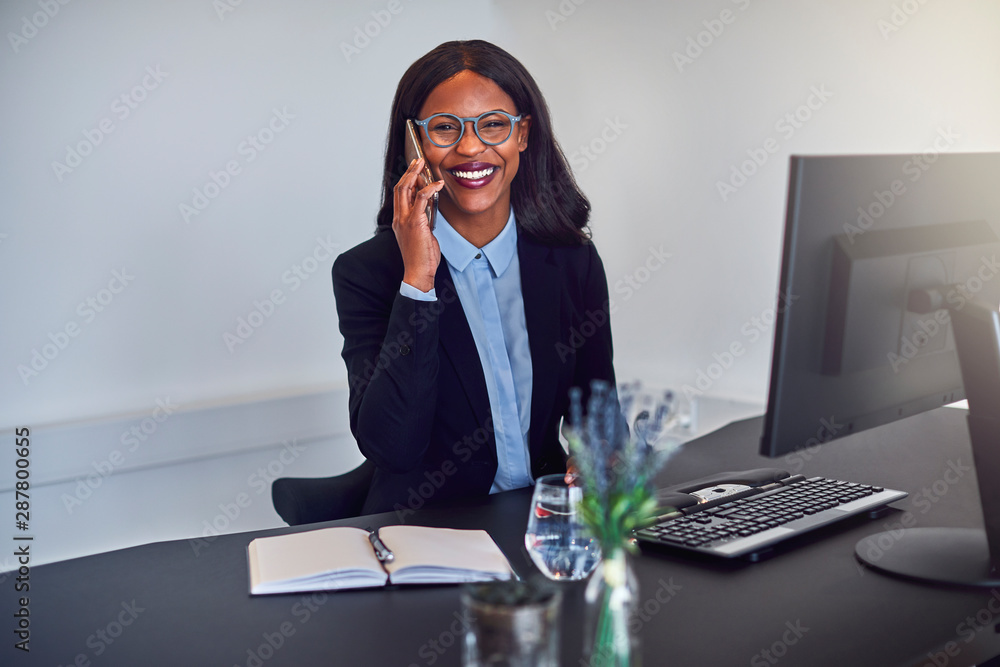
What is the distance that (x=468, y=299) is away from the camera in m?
1.98

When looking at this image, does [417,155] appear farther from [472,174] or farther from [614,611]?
[614,611]

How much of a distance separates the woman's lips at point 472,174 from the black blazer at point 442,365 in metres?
0.18

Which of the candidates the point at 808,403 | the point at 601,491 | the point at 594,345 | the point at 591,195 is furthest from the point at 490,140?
the point at 591,195

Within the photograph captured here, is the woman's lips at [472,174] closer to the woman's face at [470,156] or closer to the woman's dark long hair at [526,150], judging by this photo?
the woman's face at [470,156]

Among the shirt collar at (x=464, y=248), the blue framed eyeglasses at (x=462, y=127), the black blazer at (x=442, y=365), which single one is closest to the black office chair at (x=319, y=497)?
the black blazer at (x=442, y=365)

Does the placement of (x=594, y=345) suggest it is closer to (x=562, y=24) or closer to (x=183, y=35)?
(x=183, y=35)

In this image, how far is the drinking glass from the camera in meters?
1.13

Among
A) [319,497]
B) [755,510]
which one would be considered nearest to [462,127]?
[319,497]

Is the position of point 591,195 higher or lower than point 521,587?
higher

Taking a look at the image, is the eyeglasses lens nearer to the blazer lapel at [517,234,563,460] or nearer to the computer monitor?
the blazer lapel at [517,234,563,460]

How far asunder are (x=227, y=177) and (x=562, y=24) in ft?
4.73

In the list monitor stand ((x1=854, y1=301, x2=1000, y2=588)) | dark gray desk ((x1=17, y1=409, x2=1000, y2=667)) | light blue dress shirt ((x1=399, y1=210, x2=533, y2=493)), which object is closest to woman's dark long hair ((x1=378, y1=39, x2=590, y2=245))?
light blue dress shirt ((x1=399, y1=210, x2=533, y2=493))

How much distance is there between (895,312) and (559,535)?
0.55 metres

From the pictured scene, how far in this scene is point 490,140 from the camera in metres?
1.98
